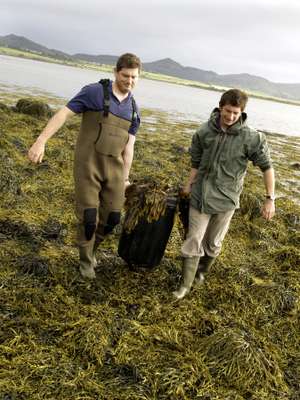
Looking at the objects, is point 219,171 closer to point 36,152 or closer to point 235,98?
point 235,98

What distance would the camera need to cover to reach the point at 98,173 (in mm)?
4152

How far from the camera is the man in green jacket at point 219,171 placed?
400 centimetres

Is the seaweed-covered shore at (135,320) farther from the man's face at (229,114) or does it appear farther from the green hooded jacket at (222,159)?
the man's face at (229,114)

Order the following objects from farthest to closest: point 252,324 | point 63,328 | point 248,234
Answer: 1. point 248,234
2. point 252,324
3. point 63,328

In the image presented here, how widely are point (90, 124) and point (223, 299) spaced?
8.40 ft

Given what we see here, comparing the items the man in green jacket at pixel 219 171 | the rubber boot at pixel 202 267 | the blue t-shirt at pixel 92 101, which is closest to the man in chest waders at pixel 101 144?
the blue t-shirt at pixel 92 101

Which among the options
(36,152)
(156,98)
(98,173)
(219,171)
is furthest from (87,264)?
(156,98)

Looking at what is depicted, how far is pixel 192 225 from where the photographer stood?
443 cm

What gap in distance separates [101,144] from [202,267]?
208 cm

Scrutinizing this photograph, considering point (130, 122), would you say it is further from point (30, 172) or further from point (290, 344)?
Answer: point (30, 172)

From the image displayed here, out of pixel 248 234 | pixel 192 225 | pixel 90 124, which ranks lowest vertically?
pixel 248 234

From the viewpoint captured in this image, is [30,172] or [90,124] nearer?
[90,124]

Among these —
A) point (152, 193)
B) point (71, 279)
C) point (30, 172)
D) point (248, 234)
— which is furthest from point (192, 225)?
point (30, 172)

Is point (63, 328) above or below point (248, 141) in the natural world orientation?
below
